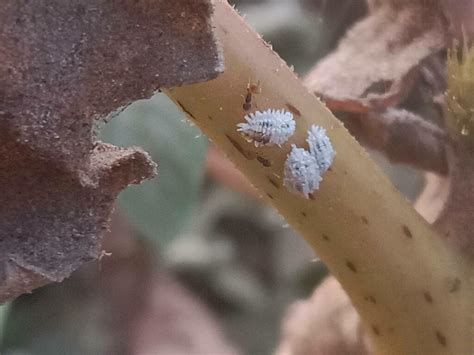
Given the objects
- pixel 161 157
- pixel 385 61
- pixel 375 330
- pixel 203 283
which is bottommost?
pixel 203 283

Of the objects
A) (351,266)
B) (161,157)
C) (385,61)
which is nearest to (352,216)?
(351,266)

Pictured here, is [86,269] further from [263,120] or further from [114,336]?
[263,120]

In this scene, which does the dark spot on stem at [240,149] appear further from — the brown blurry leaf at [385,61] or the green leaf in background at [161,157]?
the green leaf in background at [161,157]

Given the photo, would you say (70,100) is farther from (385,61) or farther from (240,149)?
(385,61)

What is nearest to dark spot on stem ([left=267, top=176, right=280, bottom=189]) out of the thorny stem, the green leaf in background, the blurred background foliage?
the thorny stem

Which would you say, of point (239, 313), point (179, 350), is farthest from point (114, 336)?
point (239, 313)

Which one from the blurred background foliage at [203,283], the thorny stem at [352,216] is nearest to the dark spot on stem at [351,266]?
the thorny stem at [352,216]
